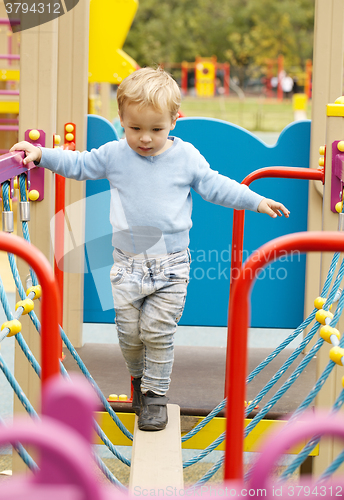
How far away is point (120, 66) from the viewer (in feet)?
10.8

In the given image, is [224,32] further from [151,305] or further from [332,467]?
[332,467]

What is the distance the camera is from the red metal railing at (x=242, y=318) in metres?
0.99

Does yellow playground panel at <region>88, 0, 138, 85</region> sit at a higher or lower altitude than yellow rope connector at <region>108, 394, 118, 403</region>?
higher

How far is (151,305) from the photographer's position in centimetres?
178

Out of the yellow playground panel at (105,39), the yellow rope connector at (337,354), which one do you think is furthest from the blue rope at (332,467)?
the yellow playground panel at (105,39)

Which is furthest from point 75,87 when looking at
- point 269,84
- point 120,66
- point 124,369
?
point 269,84

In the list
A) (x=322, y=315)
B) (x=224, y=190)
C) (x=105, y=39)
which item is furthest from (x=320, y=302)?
(x=105, y=39)

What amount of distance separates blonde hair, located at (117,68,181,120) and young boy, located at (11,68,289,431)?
8 cm

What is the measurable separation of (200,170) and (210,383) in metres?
0.95

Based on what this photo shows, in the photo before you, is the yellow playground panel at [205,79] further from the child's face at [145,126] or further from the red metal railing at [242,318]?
the red metal railing at [242,318]

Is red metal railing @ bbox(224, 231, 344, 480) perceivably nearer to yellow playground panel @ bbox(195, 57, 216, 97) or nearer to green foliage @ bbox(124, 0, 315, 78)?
yellow playground panel @ bbox(195, 57, 216, 97)

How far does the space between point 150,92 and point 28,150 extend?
0.41m

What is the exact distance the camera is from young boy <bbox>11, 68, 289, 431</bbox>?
69.4 inches

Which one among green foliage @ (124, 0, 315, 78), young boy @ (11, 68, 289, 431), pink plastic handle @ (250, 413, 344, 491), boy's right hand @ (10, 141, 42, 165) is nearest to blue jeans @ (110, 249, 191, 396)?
young boy @ (11, 68, 289, 431)
